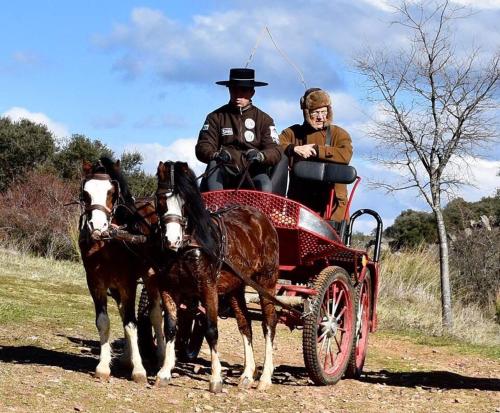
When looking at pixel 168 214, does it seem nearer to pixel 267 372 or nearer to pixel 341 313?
pixel 267 372

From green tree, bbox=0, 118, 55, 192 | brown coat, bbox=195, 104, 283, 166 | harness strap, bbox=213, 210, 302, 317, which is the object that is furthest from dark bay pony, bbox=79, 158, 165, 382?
green tree, bbox=0, 118, 55, 192

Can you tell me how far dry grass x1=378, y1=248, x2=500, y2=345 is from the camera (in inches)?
671

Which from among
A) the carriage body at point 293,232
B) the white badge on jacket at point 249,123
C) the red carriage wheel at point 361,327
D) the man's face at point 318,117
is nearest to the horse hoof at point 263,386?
the carriage body at point 293,232

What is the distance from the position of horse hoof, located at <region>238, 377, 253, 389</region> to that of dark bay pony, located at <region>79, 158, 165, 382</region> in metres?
0.87

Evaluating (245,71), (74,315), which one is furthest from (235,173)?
(74,315)

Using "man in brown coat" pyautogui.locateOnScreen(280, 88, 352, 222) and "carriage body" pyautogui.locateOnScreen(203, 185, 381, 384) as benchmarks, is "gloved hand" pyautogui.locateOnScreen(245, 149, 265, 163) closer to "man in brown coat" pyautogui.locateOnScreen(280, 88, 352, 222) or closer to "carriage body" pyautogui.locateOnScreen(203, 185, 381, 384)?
"carriage body" pyautogui.locateOnScreen(203, 185, 381, 384)

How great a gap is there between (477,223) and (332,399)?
56.5ft

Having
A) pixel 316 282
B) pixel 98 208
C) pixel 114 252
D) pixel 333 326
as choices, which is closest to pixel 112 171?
pixel 98 208

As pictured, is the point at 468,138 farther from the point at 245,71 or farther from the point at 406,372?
the point at 245,71

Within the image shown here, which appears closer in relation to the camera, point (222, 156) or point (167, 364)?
point (167, 364)

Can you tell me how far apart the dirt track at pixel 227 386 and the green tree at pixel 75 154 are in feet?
78.1

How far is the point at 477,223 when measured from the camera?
2542 centimetres

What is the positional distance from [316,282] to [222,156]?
1.48 meters

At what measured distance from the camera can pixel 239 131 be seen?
1002 cm
